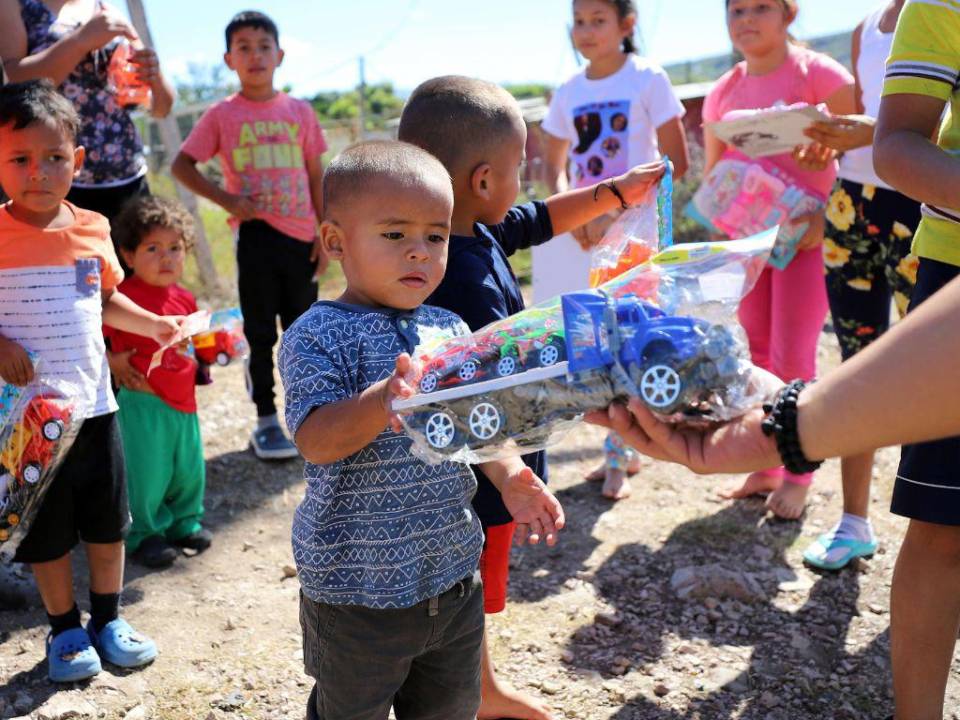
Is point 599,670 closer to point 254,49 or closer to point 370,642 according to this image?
point 370,642

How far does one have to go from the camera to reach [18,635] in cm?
324

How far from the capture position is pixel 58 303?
285cm

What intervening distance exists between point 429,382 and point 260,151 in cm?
349

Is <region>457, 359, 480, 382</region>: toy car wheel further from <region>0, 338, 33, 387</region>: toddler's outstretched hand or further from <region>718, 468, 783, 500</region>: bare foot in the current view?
<region>718, 468, 783, 500</region>: bare foot

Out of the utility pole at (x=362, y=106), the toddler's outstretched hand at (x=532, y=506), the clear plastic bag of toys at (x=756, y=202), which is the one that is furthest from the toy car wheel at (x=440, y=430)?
the utility pole at (x=362, y=106)

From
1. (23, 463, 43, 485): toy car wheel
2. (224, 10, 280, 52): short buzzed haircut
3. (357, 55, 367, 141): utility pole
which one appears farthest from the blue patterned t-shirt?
(357, 55, 367, 141): utility pole

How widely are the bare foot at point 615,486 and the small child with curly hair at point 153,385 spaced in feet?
6.10

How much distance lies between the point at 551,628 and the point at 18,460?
183 centimetres

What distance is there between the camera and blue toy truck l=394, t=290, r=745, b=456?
4.89 ft

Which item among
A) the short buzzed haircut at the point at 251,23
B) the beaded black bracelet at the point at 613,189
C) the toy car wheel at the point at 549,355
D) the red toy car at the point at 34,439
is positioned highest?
the short buzzed haircut at the point at 251,23

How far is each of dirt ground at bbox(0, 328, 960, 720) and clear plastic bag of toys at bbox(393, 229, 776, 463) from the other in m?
1.55

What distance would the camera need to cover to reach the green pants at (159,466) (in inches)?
146

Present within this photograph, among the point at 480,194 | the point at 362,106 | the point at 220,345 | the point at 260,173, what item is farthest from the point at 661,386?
the point at 362,106

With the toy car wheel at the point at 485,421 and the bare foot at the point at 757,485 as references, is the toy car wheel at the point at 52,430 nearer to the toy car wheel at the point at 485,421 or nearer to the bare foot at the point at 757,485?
the toy car wheel at the point at 485,421
